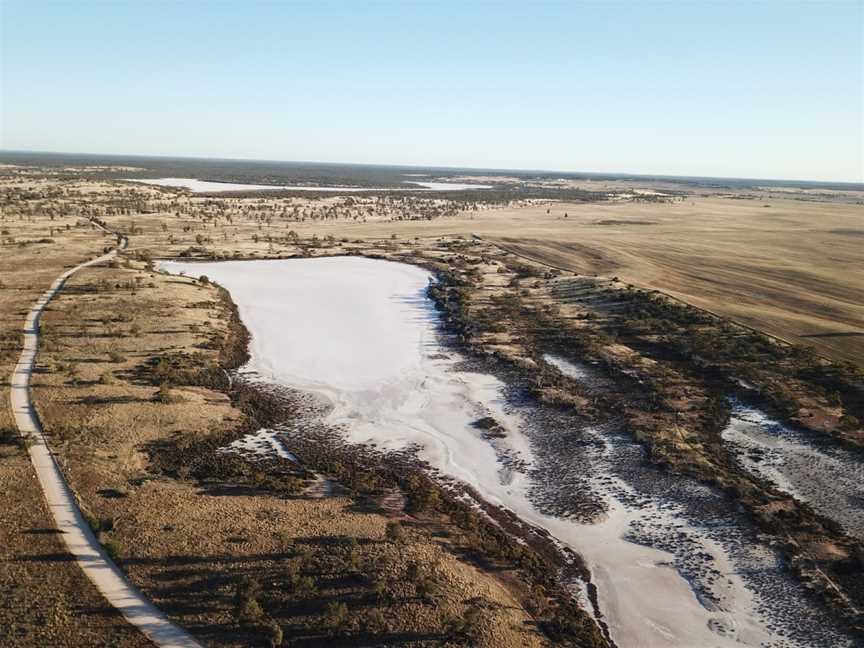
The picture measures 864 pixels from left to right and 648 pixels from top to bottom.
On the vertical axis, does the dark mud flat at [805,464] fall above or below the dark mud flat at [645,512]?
above

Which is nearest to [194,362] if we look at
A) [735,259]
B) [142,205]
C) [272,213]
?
[735,259]

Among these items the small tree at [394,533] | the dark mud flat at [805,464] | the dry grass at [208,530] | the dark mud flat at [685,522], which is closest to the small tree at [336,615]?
the dry grass at [208,530]

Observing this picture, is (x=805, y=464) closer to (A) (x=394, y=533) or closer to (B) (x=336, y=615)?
(A) (x=394, y=533)

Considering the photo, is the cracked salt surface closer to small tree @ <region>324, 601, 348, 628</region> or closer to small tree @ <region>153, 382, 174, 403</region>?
small tree @ <region>153, 382, 174, 403</region>

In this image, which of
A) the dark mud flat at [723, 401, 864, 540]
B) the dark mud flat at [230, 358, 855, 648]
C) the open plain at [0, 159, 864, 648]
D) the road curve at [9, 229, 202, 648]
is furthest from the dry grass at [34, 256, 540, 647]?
the dark mud flat at [723, 401, 864, 540]

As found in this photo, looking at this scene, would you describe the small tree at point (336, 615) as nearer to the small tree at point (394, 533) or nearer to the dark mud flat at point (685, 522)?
the small tree at point (394, 533)

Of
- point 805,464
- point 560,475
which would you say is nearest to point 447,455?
point 560,475
